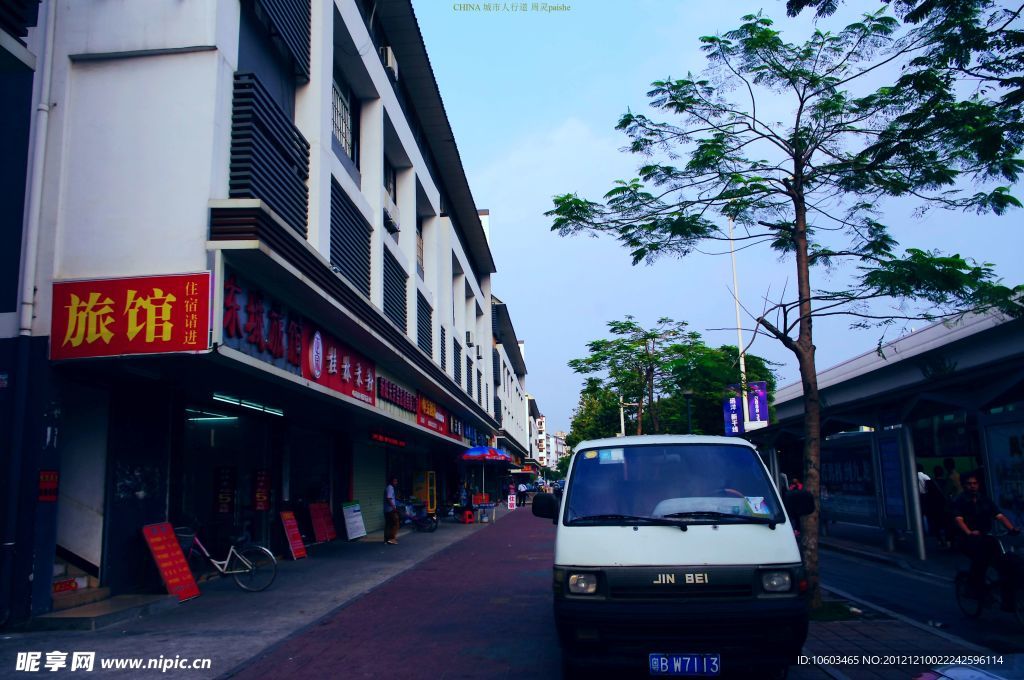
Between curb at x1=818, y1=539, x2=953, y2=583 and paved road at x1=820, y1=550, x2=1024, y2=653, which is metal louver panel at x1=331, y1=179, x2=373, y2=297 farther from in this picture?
curb at x1=818, y1=539, x2=953, y2=583

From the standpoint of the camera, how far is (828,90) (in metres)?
9.55

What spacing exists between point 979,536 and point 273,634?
7.85 meters

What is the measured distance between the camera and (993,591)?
8141mm

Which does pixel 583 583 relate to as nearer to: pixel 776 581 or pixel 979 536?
pixel 776 581

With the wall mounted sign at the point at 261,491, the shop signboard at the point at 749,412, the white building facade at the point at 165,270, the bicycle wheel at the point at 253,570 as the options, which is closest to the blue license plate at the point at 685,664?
the white building facade at the point at 165,270

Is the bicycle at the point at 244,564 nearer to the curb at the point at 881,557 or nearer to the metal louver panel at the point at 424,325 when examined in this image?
the curb at the point at 881,557

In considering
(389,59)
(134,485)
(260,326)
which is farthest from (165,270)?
(389,59)

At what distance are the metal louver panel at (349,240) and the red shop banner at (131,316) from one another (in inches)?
200

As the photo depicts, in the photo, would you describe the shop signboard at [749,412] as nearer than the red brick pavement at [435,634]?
No

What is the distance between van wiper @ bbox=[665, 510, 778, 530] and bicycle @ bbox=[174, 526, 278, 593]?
23.8 feet

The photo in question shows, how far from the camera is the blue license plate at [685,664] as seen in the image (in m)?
5.10

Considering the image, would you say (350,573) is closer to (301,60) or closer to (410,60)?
(301,60)

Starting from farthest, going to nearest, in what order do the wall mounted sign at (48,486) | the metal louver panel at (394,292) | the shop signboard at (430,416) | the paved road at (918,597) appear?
1. the shop signboard at (430,416)
2. the metal louver panel at (394,292)
3. the wall mounted sign at (48,486)
4. the paved road at (918,597)

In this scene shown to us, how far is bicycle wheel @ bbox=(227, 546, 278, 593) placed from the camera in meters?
11.0
